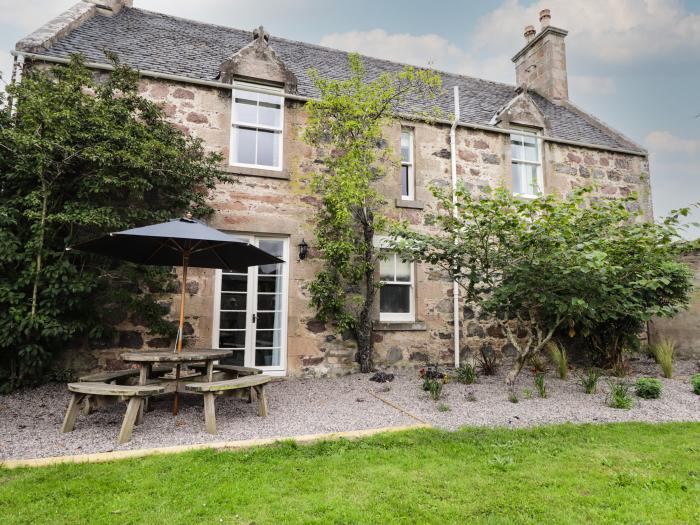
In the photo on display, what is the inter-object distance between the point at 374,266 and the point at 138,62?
623 centimetres

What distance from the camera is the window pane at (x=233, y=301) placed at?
7688 millimetres

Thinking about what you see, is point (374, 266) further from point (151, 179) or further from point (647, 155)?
point (647, 155)

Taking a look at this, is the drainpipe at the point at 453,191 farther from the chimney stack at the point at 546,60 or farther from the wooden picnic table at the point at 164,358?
the wooden picnic table at the point at 164,358

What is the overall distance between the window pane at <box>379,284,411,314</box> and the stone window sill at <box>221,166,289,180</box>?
316cm

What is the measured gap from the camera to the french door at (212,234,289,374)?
7.65 metres

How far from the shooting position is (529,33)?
1282cm

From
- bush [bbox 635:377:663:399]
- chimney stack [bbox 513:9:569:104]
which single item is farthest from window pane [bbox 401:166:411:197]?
chimney stack [bbox 513:9:569:104]

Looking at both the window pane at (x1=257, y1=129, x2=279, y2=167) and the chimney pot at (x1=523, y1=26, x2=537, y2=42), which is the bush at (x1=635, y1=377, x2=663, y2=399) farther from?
the chimney pot at (x1=523, y1=26, x2=537, y2=42)

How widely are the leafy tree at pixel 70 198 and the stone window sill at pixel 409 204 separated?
4.00 metres

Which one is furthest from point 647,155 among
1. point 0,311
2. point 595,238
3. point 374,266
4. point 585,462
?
point 0,311

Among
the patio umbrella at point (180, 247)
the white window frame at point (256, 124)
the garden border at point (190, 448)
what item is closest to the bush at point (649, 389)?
the garden border at point (190, 448)

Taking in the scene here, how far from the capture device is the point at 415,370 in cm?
857

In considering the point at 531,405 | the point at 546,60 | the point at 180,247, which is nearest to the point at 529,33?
the point at 546,60

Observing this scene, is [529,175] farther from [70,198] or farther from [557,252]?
[70,198]
